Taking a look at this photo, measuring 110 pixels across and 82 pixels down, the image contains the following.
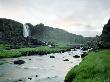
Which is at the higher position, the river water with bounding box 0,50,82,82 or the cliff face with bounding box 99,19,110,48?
the cliff face with bounding box 99,19,110,48

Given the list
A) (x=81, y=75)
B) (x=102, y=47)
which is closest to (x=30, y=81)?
(x=81, y=75)

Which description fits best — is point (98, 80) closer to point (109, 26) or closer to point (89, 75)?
point (89, 75)

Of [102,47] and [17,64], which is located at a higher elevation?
[102,47]

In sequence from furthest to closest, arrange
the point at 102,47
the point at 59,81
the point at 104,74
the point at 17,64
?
the point at 17,64 → the point at 102,47 → the point at 59,81 → the point at 104,74

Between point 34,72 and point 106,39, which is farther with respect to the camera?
point 106,39

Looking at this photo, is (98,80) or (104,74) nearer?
(98,80)

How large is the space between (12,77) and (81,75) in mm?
31588

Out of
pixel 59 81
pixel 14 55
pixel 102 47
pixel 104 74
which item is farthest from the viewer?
pixel 14 55

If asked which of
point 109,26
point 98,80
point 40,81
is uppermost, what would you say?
point 109,26

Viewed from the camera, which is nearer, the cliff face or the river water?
the river water

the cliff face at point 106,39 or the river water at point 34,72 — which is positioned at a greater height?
the cliff face at point 106,39

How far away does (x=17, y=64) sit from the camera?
3757 inches

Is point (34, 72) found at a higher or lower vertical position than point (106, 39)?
lower

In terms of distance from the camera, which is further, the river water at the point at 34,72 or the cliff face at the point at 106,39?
the cliff face at the point at 106,39
